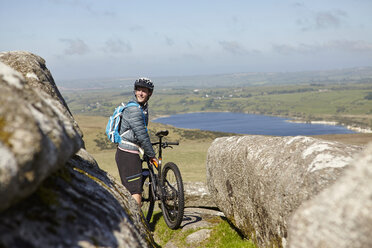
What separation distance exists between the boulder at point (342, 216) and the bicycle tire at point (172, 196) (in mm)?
6487

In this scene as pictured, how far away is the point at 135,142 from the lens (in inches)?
352

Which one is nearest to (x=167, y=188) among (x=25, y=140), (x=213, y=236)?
(x=213, y=236)

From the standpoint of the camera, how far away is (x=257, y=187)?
7504 millimetres

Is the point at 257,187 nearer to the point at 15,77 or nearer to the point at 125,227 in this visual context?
the point at 125,227

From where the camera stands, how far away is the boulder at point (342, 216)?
2.69 meters

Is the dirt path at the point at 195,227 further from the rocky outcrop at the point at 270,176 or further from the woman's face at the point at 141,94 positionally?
the woman's face at the point at 141,94

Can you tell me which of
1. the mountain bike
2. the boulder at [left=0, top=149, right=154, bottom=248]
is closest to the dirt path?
the mountain bike

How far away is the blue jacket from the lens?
28.0ft

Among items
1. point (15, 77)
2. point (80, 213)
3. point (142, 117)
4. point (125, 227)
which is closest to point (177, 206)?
point (142, 117)

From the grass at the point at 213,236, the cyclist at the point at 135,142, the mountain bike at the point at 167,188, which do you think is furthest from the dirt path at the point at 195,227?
the cyclist at the point at 135,142

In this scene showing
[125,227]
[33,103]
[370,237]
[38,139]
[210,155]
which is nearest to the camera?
[370,237]

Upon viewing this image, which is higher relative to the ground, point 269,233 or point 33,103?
point 33,103

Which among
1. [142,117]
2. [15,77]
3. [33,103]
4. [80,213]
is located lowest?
[80,213]

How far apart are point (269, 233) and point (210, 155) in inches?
181
